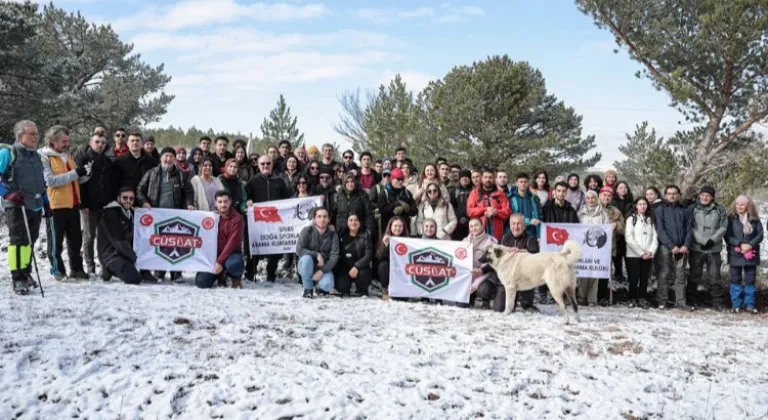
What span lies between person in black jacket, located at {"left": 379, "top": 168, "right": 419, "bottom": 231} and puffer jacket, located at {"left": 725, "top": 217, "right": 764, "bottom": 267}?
5.73 metres

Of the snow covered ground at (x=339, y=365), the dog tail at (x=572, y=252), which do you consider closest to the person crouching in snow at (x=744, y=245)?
the snow covered ground at (x=339, y=365)

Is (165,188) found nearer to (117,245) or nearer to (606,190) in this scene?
(117,245)

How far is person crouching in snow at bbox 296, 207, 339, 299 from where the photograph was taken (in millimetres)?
8898

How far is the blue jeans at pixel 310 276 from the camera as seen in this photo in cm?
882

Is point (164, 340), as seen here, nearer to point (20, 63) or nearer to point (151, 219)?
point (151, 219)

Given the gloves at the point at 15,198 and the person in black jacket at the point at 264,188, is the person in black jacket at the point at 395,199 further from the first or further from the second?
the gloves at the point at 15,198

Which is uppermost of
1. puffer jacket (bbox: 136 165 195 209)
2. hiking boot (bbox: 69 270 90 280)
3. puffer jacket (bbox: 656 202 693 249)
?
puffer jacket (bbox: 136 165 195 209)

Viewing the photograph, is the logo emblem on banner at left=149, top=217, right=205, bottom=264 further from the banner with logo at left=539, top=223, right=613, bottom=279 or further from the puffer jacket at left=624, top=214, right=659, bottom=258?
the puffer jacket at left=624, top=214, right=659, bottom=258

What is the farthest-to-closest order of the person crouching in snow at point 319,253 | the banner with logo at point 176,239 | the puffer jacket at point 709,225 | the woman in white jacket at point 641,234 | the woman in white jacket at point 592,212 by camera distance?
the woman in white jacket at point 592,212 < the woman in white jacket at point 641,234 < the puffer jacket at point 709,225 < the banner with logo at point 176,239 < the person crouching in snow at point 319,253

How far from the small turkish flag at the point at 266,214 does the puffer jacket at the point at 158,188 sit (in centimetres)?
124

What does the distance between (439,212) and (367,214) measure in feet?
4.21

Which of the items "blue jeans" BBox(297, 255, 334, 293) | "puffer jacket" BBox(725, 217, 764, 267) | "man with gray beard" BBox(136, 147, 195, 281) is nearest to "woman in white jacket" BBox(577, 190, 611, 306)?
"puffer jacket" BBox(725, 217, 764, 267)

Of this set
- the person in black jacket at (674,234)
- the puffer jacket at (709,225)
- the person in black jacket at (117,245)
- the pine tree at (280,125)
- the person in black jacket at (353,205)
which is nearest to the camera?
the person in black jacket at (117,245)

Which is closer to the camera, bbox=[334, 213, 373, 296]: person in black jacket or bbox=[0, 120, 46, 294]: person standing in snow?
bbox=[0, 120, 46, 294]: person standing in snow
